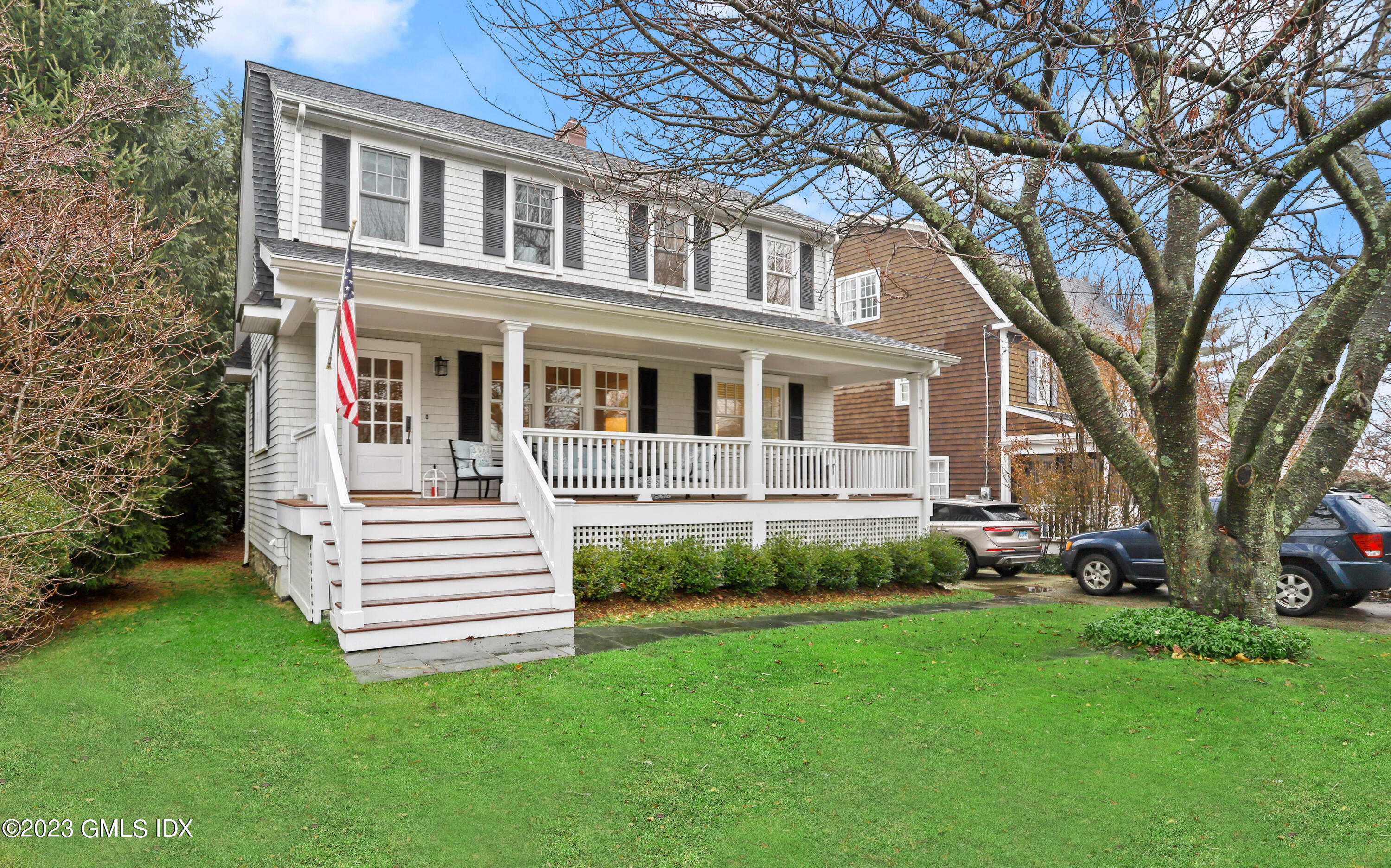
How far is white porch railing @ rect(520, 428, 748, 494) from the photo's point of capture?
10.2 m

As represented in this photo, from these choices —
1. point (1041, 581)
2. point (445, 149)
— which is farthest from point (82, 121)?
point (1041, 581)

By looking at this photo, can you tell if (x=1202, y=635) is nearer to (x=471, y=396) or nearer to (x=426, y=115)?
(x=471, y=396)

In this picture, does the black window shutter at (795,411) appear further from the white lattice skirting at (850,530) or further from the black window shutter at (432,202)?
the black window shutter at (432,202)

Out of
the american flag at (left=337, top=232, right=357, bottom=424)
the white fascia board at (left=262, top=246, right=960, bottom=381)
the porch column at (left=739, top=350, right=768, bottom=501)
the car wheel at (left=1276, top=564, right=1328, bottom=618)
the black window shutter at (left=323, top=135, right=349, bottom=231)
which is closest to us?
the american flag at (left=337, top=232, right=357, bottom=424)

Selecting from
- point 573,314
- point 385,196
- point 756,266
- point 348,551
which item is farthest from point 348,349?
point 756,266

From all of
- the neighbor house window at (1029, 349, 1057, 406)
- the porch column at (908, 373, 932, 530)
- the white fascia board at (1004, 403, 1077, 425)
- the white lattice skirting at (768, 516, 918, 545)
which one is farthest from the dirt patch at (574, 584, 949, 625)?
the neighbor house window at (1029, 349, 1057, 406)

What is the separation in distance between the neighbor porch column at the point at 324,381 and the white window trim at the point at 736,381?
7.08m

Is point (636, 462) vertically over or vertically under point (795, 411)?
under

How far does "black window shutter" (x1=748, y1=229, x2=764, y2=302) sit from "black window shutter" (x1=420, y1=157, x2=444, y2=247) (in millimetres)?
5919

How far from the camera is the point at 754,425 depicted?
11.9 metres

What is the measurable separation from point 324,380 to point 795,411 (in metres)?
9.15

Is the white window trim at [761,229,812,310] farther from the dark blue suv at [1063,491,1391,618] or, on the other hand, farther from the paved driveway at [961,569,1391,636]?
the dark blue suv at [1063,491,1391,618]

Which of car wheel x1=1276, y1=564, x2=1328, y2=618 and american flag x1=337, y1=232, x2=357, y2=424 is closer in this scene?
american flag x1=337, y1=232, x2=357, y2=424

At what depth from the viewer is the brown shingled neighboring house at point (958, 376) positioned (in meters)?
18.1
